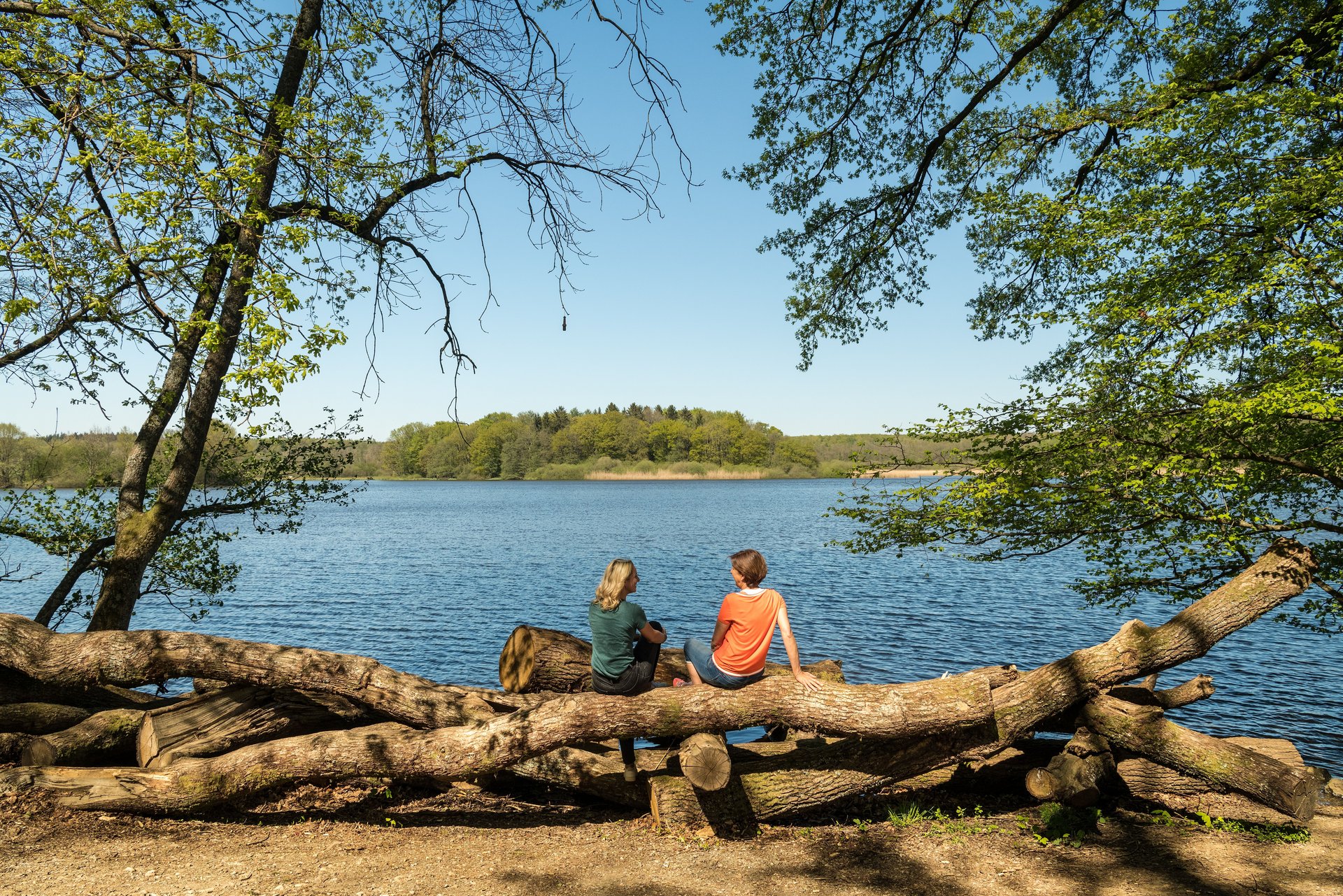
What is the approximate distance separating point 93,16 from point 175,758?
285 inches

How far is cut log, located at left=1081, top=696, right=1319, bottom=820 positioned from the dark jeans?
4.34 meters

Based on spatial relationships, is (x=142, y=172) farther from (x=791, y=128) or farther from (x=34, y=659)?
(x=791, y=128)

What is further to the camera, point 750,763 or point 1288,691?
point 1288,691

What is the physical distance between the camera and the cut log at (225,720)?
736cm

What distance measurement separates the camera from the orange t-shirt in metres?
6.88

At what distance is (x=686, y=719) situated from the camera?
6.94 metres

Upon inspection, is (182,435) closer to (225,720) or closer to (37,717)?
(37,717)

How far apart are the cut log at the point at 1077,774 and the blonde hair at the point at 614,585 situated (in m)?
4.39

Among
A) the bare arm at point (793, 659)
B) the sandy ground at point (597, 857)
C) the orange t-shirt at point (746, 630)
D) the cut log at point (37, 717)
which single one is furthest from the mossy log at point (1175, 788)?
the cut log at point (37, 717)

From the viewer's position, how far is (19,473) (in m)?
10.3

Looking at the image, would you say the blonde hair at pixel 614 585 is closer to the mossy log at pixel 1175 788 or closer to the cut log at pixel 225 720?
the cut log at pixel 225 720

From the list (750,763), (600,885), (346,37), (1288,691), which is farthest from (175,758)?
(1288,691)

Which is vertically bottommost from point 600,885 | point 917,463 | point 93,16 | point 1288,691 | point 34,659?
point 1288,691

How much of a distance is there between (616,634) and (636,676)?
1.43ft
